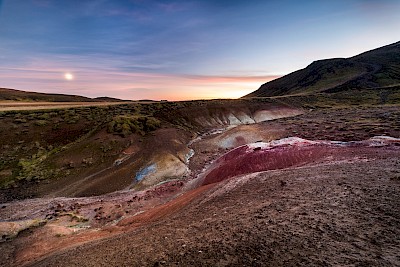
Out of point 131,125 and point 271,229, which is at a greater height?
point 131,125

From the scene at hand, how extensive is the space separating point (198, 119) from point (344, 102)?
2827 inches

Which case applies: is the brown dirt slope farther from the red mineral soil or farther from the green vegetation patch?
the green vegetation patch

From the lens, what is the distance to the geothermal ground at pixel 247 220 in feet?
28.8

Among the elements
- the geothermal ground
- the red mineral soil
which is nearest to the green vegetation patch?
the geothermal ground

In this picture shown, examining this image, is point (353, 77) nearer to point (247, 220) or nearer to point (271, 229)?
point (247, 220)

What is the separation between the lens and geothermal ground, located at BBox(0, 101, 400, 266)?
8773mm

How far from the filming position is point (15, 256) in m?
17.8

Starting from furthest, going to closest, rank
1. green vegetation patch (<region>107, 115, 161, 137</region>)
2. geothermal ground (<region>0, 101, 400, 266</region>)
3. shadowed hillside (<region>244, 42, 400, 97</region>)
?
shadowed hillside (<region>244, 42, 400, 97</region>)
green vegetation patch (<region>107, 115, 161, 137</region>)
geothermal ground (<region>0, 101, 400, 266</region>)

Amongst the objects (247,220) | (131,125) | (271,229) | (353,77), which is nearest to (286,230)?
(271,229)

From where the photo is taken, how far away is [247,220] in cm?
1136

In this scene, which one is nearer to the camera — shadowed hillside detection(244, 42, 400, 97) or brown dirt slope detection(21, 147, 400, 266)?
brown dirt slope detection(21, 147, 400, 266)

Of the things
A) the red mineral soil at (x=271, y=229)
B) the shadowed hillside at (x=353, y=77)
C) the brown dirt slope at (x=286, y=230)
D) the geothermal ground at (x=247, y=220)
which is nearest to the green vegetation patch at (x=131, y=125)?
the geothermal ground at (x=247, y=220)

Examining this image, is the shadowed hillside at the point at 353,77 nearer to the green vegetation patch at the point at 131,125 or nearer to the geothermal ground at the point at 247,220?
the green vegetation patch at the point at 131,125

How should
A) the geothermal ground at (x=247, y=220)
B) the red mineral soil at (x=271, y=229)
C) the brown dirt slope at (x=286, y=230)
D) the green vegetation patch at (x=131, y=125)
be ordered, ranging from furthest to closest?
1. the green vegetation patch at (x=131, y=125)
2. the geothermal ground at (x=247, y=220)
3. the red mineral soil at (x=271, y=229)
4. the brown dirt slope at (x=286, y=230)
